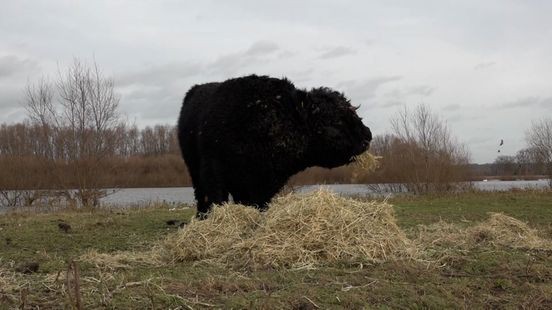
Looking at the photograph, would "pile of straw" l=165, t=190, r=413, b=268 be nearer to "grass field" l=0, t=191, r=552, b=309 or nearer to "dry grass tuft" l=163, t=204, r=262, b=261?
"dry grass tuft" l=163, t=204, r=262, b=261

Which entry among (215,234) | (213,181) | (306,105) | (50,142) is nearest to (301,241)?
(215,234)

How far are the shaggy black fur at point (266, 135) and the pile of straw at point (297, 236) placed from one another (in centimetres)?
136

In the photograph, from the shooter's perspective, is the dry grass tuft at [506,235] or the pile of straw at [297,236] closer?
the pile of straw at [297,236]

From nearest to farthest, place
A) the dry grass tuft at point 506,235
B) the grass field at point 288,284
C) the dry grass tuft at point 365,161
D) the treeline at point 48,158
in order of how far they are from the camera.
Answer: the grass field at point 288,284 < the dry grass tuft at point 506,235 < the dry grass tuft at point 365,161 < the treeline at point 48,158

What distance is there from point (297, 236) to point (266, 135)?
238 cm

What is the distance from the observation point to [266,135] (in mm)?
7938

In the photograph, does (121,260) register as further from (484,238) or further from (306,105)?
(484,238)

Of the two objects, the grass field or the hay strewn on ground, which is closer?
the grass field

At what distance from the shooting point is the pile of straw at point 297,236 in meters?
5.66

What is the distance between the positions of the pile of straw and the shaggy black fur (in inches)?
53.6

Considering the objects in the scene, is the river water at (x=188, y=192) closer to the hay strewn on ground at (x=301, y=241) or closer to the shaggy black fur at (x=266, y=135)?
the shaggy black fur at (x=266, y=135)

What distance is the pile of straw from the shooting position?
18.6 feet

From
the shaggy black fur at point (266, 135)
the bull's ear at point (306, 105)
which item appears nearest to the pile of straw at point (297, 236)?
the shaggy black fur at point (266, 135)

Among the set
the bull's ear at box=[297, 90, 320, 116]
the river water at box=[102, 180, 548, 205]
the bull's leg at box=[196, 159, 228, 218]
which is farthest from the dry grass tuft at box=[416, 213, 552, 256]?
the river water at box=[102, 180, 548, 205]
